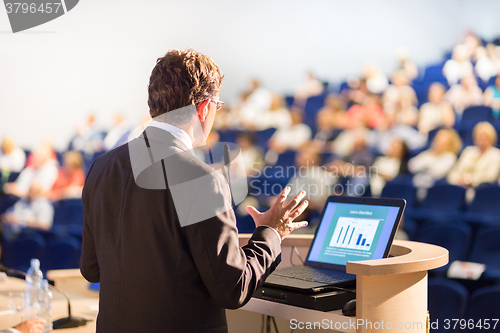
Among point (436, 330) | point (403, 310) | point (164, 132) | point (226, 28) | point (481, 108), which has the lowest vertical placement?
point (436, 330)

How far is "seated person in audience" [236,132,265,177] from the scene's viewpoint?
5195mm

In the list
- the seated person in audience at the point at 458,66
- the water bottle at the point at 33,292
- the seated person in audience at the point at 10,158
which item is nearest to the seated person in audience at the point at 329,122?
the seated person in audience at the point at 458,66

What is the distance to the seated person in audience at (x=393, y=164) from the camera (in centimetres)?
429

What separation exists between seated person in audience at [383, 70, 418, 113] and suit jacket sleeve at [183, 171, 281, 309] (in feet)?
14.2

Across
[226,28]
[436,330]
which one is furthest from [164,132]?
[226,28]

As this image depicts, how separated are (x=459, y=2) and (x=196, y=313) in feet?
20.6

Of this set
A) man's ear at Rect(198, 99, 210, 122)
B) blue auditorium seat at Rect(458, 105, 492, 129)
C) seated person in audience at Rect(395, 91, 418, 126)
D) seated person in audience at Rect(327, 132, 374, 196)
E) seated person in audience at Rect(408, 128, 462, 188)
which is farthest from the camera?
seated person in audience at Rect(395, 91, 418, 126)

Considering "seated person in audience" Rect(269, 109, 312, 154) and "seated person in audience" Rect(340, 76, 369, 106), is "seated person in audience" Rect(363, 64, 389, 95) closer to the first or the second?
"seated person in audience" Rect(340, 76, 369, 106)

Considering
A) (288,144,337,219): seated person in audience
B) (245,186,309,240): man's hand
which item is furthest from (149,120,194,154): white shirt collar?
(288,144,337,219): seated person in audience

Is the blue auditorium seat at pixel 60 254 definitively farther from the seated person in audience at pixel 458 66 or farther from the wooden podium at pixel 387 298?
the seated person in audience at pixel 458 66

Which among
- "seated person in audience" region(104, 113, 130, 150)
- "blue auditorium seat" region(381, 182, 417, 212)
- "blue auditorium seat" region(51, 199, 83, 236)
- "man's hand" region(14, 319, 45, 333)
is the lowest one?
Result: "blue auditorium seat" region(381, 182, 417, 212)

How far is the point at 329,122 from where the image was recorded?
522 centimetres

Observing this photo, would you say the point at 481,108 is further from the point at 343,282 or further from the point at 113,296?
the point at 113,296

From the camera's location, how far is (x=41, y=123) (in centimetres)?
564
